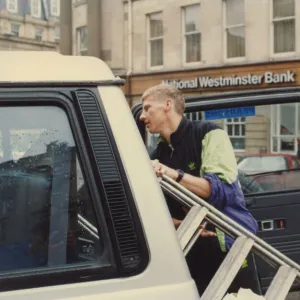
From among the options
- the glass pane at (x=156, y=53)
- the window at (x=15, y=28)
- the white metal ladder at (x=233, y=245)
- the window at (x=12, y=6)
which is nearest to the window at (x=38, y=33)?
the window at (x=15, y=28)

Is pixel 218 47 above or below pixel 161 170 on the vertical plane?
above

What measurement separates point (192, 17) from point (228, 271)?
20.2 metres

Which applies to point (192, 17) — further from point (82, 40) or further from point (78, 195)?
point (78, 195)

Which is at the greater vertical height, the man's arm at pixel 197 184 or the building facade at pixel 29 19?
the building facade at pixel 29 19

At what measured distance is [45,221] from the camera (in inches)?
67.1

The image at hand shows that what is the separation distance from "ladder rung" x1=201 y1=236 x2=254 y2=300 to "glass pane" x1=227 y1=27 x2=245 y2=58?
60.7ft

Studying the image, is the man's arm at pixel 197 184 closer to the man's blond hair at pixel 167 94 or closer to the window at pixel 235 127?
the man's blond hair at pixel 167 94

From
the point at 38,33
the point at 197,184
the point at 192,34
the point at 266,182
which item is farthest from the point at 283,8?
the point at 38,33

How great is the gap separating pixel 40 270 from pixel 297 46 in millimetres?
18344

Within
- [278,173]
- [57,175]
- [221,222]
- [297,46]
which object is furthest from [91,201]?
[297,46]

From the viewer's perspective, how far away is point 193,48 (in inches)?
850

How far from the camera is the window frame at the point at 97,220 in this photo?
160cm

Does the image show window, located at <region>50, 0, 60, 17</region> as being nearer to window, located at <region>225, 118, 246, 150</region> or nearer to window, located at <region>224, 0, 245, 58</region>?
window, located at <region>224, 0, 245, 58</region>

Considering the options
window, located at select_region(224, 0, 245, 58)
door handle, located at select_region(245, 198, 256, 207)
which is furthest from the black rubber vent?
window, located at select_region(224, 0, 245, 58)
